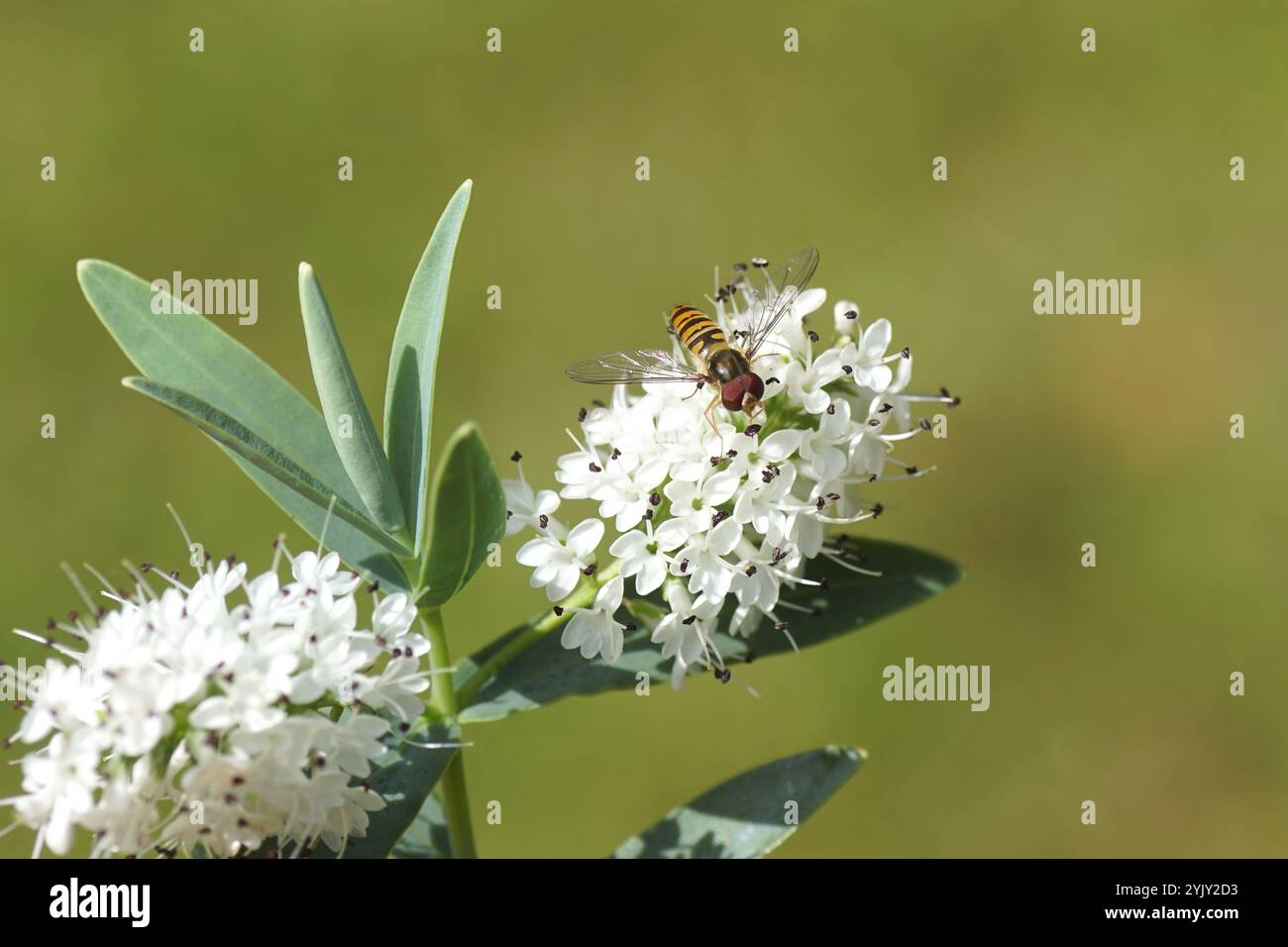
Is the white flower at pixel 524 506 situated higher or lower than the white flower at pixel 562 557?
higher

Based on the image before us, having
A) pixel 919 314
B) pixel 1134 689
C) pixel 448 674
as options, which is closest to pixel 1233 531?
pixel 1134 689

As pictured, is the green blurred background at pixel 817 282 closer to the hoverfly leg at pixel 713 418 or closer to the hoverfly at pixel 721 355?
the hoverfly at pixel 721 355

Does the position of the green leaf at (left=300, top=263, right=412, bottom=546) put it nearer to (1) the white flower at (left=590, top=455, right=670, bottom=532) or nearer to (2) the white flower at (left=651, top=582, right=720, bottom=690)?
(1) the white flower at (left=590, top=455, right=670, bottom=532)

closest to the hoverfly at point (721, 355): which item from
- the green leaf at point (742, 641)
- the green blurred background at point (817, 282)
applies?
the green leaf at point (742, 641)

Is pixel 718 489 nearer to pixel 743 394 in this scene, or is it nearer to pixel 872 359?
pixel 743 394
